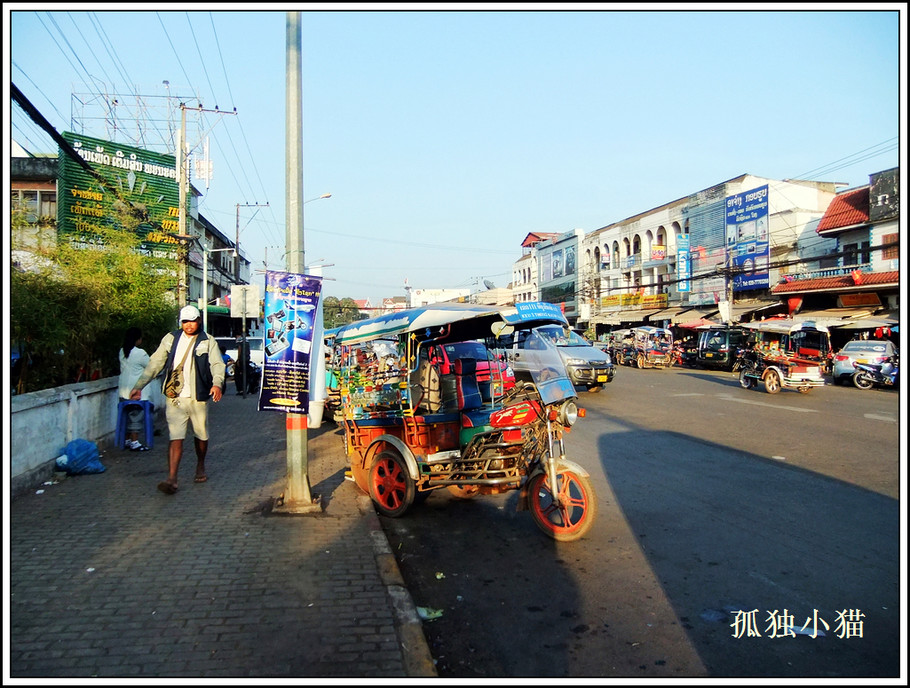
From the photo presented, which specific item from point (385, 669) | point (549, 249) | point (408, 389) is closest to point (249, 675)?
point (385, 669)

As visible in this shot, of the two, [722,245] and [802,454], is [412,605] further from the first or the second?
[722,245]

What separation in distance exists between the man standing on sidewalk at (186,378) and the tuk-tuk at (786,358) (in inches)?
652

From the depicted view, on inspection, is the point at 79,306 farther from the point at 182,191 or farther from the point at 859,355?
the point at 859,355

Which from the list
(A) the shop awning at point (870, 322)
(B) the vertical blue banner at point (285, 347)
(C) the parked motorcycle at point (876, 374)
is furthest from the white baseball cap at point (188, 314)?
(A) the shop awning at point (870, 322)

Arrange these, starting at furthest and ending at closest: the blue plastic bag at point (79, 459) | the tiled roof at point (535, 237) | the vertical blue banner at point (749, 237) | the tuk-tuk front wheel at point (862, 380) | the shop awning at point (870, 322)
Answer: the tiled roof at point (535, 237)
the vertical blue banner at point (749, 237)
the shop awning at point (870, 322)
the tuk-tuk front wheel at point (862, 380)
the blue plastic bag at point (79, 459)

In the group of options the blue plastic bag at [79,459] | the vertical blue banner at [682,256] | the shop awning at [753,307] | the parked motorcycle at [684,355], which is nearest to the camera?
the blue plastic bag at [79,459]

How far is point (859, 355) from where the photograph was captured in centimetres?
2133

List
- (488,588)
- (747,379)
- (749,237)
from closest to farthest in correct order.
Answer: (488,588) → (747,379) → (749,237)

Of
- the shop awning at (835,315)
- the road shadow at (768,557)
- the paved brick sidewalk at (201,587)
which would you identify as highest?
the shop awning at (835,315)

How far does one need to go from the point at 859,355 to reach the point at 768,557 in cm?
1985

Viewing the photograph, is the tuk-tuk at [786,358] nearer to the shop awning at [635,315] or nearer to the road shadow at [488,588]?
the road shadow at [488,588]

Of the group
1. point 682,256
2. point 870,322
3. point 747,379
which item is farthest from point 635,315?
point 747,379

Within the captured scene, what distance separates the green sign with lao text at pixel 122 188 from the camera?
26844mm

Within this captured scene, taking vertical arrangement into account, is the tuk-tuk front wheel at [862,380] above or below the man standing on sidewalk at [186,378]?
below
